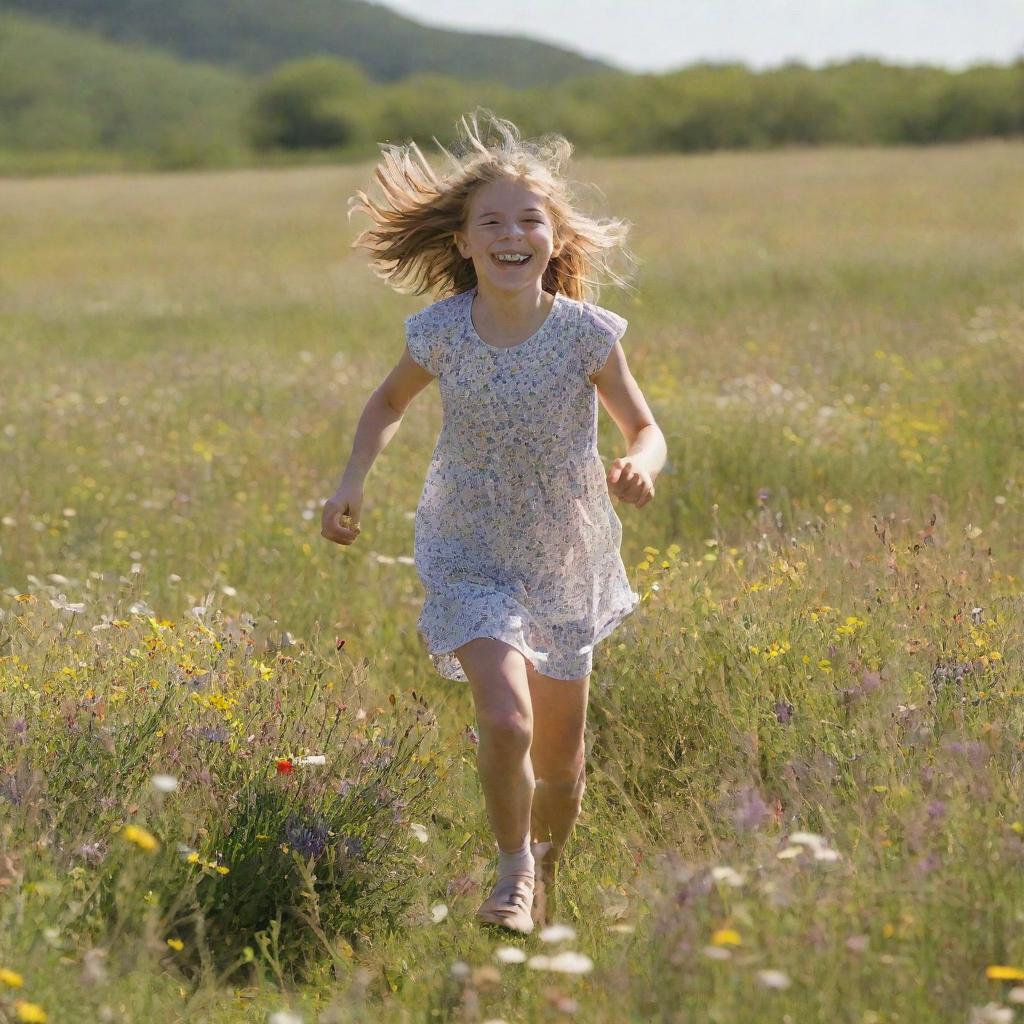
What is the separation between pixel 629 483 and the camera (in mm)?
3246

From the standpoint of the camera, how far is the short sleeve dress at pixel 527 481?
145 inches

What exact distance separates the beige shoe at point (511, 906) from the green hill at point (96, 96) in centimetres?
9400

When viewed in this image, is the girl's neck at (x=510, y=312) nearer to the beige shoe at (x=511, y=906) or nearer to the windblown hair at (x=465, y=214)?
the windblown hair at (x=465, y=214)

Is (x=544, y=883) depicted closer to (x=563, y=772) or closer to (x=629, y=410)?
(x=563, y=772)

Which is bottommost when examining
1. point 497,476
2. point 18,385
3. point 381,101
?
point 18,385

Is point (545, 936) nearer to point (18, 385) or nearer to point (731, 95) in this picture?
point (18, 385)

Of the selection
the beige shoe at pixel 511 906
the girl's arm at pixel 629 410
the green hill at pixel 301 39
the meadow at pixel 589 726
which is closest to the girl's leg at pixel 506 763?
the beige shoe at pixel 511 906

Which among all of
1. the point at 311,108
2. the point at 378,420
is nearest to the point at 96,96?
the point at 311,108

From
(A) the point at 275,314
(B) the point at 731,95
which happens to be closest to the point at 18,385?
(A) the point at 275,314

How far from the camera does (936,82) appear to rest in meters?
79.9

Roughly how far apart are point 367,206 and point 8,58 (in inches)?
5619

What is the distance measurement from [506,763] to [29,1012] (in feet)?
4.79

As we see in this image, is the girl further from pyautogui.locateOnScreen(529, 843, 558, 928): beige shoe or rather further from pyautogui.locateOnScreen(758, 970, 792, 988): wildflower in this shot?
pyautogui.locateOnScreen(758, 970, 792, 988): wildflower

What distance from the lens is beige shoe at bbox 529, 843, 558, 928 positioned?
333cm
